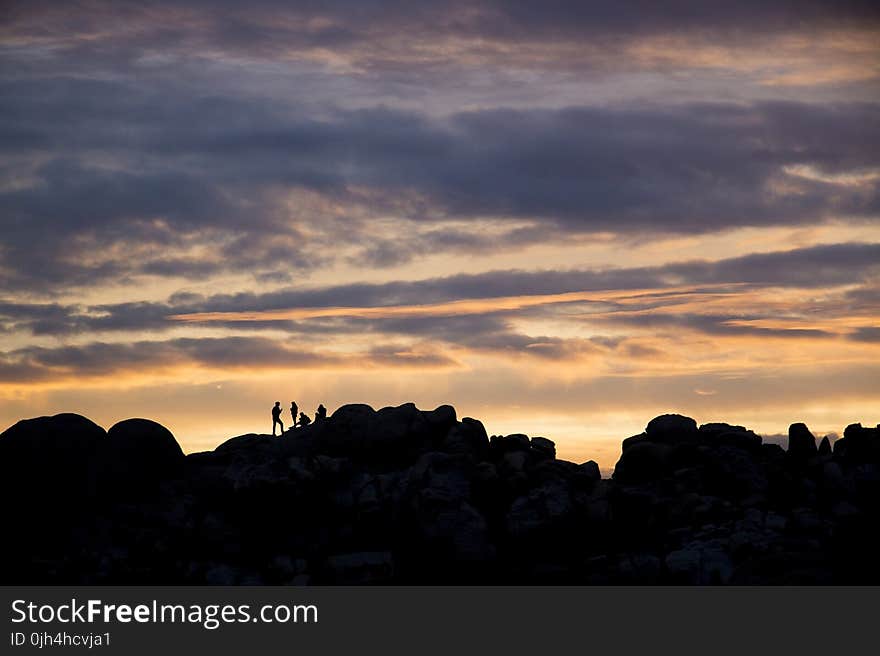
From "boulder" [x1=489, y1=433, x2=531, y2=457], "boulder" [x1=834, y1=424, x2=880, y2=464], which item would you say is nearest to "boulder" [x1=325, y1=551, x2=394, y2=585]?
"boulder" [x1=489, y1=433, x2=531, y2=457]

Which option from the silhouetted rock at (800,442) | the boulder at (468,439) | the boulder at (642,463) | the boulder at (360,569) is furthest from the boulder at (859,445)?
the boulder at (360,569)

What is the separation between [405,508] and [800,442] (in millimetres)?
27058

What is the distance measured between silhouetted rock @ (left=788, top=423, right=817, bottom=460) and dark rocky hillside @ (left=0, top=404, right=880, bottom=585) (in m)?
0.42

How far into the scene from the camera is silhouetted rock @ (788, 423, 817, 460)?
264 feet

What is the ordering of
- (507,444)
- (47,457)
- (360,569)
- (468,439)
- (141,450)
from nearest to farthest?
(360,569) → (47,457) → (141,450) → (468,439) → (507,444)

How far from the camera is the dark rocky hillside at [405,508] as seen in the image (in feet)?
221

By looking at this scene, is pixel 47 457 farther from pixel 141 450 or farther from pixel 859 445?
pixel 859 445

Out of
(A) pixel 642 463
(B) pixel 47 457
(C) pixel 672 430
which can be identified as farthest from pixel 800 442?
(B) pixel 47 457

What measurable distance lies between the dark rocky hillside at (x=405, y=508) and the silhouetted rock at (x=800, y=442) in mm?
418

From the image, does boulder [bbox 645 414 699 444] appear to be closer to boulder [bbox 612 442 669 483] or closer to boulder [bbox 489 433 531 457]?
boulder [bbox 612 442 669 483]

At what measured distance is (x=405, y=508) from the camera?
70188mm
